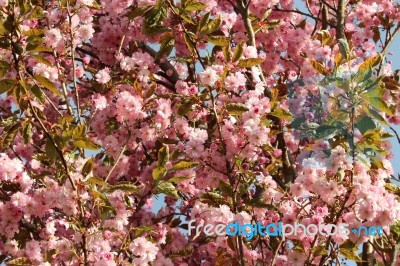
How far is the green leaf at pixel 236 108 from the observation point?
400 cm

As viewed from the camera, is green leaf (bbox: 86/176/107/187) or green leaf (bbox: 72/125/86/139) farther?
green leaf (bbox: 86/176/107/187)

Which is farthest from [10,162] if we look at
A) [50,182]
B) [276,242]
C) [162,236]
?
[276,242]

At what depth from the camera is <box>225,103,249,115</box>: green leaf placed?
4.00 m

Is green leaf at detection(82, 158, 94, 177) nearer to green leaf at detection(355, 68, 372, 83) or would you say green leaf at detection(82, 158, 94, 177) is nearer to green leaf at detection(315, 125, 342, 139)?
green leaf at detection(315, 125, 342, 139)

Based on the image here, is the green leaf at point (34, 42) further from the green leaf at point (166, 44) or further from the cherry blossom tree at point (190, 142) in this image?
the green leaf at point (166, 44)

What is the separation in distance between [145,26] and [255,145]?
106cm

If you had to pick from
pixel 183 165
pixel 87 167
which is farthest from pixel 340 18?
pixel 87 167

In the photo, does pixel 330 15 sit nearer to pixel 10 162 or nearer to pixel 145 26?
pixel 145 26

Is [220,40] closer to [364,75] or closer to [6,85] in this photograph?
[364,75]

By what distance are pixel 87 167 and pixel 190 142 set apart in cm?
68

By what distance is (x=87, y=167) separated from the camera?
3697 mm

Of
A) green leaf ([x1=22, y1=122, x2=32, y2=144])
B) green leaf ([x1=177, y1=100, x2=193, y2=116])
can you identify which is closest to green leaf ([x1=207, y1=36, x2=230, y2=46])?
green leaf ([x1=177, y1=100, x2=193, y2=116])

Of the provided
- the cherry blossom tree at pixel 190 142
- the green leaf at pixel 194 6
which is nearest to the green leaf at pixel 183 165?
the cherry blossom tree at pixel 190 142

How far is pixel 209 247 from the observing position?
4.33 meters
